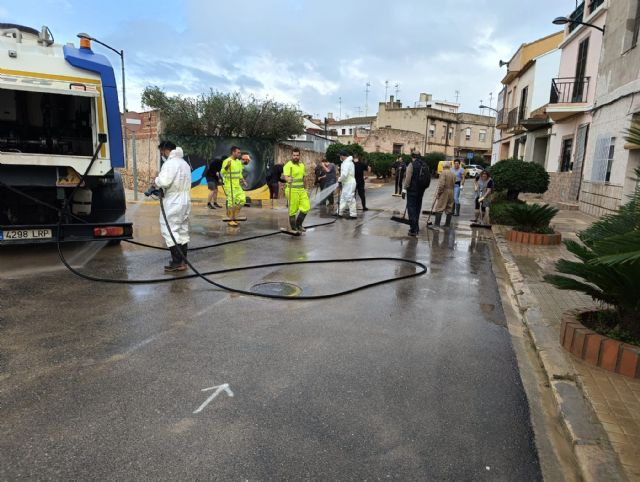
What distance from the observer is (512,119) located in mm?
Answer: 29781

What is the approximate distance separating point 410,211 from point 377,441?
813cm

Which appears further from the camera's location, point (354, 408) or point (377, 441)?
point (354, 408)

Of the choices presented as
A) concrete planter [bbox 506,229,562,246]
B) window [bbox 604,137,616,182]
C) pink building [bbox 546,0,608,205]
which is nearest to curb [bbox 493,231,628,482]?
concrete planter [bbox 506,229,562,246]

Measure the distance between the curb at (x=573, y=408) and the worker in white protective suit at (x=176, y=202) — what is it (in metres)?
4.56

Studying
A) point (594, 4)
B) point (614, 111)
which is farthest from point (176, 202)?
Result: point (594, 4)

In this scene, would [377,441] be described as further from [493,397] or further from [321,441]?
[493,397]

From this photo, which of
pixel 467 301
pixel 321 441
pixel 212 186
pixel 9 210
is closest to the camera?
pixel 321 441

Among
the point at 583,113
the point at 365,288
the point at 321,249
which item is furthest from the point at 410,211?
the point at 583,113

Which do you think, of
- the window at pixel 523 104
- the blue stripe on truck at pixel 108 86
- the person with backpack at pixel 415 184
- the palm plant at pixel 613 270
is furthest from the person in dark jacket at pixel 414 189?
the window at pixel 523 104

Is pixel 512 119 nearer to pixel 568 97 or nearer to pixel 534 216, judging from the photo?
pixel 568 97

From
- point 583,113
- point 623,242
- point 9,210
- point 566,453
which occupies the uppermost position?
point 583,113

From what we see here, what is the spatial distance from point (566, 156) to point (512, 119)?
432 inches

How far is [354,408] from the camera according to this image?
125 inches

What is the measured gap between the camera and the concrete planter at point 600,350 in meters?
3.60
